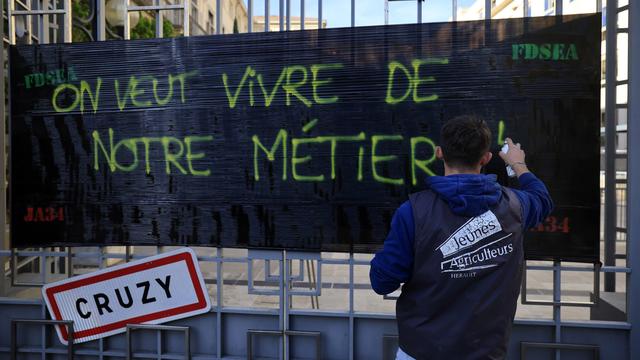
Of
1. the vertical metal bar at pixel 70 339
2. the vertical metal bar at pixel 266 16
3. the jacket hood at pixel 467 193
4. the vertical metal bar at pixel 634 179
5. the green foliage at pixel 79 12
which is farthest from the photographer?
the green foliage at pixel 79 12

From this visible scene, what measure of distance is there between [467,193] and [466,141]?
0.22 meters

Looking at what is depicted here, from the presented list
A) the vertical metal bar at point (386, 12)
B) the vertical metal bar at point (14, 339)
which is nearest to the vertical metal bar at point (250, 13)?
the vertical metal bar at point (386, 12)

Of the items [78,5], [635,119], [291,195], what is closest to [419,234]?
[291,195]

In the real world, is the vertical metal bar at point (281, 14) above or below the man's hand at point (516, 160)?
above

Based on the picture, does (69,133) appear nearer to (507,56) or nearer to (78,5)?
(507,56)

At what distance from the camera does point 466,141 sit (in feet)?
6.23

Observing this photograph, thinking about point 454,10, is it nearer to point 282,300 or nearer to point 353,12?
point 353,12

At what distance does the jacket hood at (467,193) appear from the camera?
186 centimetres

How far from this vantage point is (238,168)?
3.17 meters

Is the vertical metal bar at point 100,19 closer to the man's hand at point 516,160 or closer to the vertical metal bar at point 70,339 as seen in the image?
the vertical metal bar at point 70,339

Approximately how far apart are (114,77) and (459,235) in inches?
106

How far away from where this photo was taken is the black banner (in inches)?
113

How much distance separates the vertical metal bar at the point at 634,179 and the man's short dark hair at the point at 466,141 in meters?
1.52

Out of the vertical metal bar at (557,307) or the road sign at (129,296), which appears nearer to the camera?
the vertical metal bar at (557,307)
